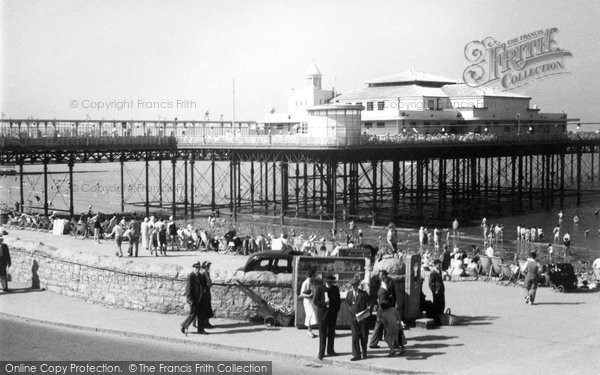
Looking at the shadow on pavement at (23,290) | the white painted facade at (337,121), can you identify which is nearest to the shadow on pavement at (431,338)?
the shadow on pavement at (23,290)

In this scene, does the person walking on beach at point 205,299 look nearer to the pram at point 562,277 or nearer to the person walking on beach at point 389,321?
the person walking on beach at point 389,321

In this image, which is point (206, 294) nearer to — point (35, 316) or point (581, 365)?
point (35, 316)

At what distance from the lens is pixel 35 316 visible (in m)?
21.1

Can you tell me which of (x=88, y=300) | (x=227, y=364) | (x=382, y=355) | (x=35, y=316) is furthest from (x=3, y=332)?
(x=382, y=355)

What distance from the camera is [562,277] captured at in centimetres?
2283

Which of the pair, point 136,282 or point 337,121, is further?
point 337,121

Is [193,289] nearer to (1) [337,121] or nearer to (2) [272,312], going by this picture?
(2) [272,312]

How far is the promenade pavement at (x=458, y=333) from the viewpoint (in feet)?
51.5

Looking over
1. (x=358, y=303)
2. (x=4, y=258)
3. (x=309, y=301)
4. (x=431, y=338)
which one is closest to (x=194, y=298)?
(x=309, y=301)

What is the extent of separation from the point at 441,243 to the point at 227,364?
1321 inches

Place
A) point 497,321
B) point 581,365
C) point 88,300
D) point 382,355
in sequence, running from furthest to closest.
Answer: point 88,300, point 497,321, point 382,355, point 581,365

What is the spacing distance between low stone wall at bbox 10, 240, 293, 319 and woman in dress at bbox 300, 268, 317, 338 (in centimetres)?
126

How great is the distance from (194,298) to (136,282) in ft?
10.7

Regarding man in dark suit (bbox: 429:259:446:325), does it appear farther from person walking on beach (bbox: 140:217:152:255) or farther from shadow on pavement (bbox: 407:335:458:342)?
person walking on beach (bbox: 140:217:152:255)
